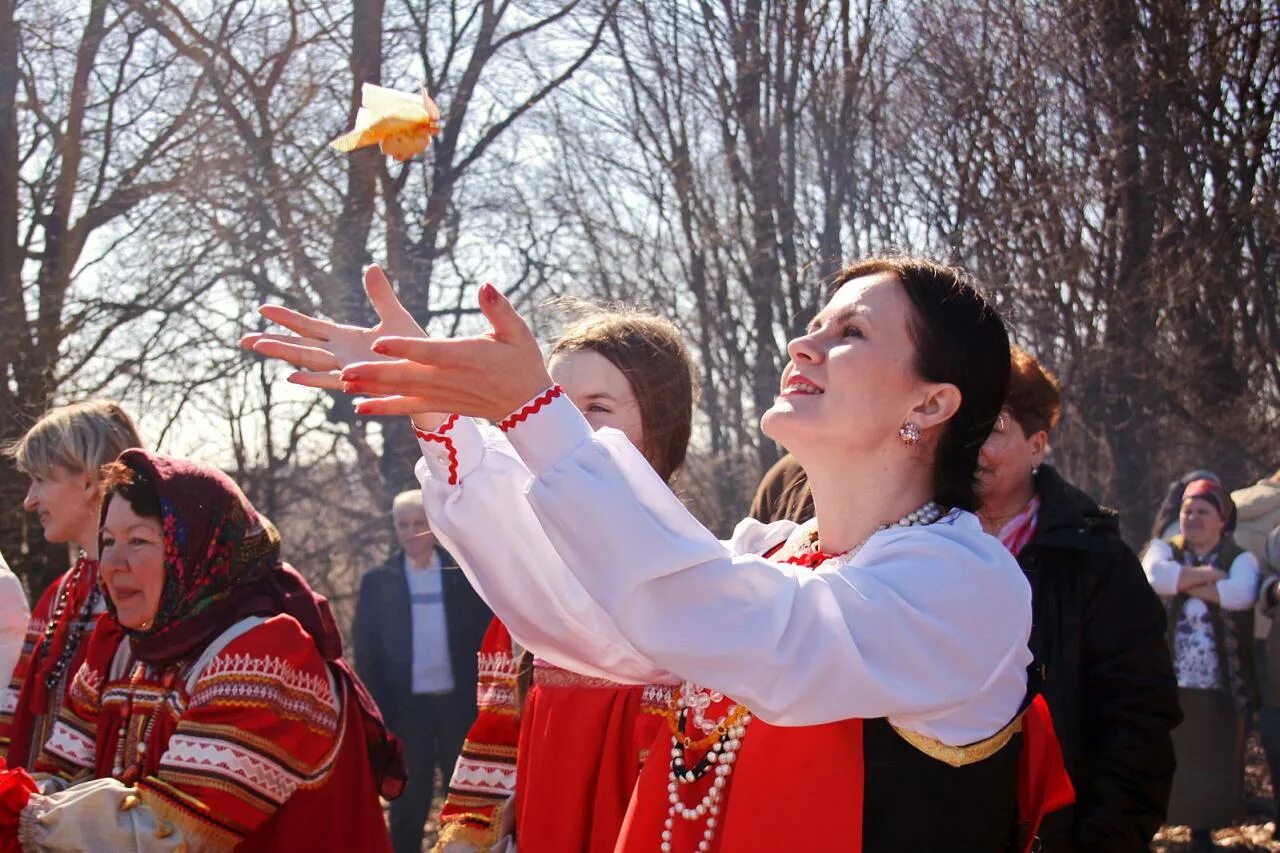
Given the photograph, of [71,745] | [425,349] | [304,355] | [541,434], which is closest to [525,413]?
[541,434]

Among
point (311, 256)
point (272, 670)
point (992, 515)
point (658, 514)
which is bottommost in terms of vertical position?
point (272, 670)

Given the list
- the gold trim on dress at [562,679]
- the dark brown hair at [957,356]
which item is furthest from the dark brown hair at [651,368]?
the dark brown hair at [957,356]

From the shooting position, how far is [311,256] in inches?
309

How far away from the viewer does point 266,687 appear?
3045 mm

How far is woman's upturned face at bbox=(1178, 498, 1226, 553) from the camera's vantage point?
6.19 metres

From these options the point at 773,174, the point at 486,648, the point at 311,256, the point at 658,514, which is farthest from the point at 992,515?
the point at 311,256

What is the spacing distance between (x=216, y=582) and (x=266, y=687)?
1.06 feet

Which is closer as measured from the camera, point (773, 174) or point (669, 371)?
point (669, 371)

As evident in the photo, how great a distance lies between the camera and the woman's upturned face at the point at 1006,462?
348cm

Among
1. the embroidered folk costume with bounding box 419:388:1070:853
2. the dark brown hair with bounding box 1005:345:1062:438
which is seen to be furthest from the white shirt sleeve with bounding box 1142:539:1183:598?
the embroidered folk costume with bounding box 419:388:1070:853

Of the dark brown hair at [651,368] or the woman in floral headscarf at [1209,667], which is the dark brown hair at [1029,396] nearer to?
the dark brown hair at [651,368]

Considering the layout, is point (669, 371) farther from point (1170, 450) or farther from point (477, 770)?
point (1170, 450)

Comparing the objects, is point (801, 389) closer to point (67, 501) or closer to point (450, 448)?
point (450, 448)

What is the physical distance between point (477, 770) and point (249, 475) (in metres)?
5.47
